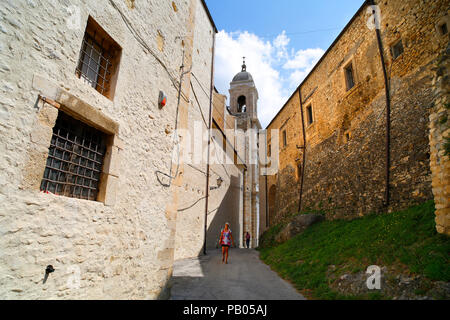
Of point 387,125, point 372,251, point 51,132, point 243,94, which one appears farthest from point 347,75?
point 243,94

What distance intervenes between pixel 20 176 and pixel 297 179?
1353 centimetres

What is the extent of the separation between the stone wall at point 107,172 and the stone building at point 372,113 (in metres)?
5.32

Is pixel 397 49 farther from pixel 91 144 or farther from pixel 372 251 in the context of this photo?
pixel 91 144

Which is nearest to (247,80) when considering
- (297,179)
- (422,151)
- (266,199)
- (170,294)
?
(266,199)

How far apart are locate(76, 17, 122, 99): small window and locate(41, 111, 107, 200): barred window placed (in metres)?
0.75

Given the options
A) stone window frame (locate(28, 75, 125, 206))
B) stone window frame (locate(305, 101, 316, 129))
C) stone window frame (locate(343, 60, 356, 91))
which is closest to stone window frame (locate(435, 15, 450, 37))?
stone window frame (locate(343, 60, 356, 91))

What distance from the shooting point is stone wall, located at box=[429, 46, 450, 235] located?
13.6 ft

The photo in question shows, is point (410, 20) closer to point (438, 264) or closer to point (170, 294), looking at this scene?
point (438, 264)

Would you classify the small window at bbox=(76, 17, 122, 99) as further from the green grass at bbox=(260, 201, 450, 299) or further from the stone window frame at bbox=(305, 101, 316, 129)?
the stone window frame at bbox=(305, 101, 316, 129)

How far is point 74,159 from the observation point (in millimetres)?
3117

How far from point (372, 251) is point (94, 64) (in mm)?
6409

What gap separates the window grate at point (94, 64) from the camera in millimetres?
3456

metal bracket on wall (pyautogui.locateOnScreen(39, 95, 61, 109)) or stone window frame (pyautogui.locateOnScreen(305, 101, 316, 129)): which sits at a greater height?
stone window frame (pyautogui.locateOnScreen(305, 101, 316, 129))

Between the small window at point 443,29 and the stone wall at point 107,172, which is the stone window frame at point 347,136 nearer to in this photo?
the small window at point 443,29
